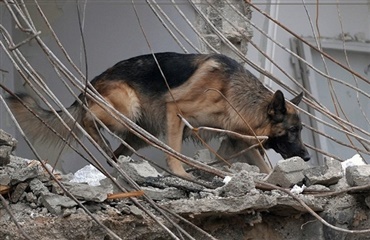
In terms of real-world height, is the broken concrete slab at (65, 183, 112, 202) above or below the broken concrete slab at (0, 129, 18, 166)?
below

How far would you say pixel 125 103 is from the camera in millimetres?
8594

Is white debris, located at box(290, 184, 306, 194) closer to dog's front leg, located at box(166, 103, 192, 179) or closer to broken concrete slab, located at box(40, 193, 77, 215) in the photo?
broken concrete slab, located at box(40, 193, 77, 215)

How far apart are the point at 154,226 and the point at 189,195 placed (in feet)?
1.17

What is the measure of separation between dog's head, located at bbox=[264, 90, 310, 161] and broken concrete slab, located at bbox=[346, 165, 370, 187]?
7.68 ft

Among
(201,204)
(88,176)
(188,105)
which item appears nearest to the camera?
(201,204)

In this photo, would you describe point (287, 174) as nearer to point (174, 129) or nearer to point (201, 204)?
point (201, 204)

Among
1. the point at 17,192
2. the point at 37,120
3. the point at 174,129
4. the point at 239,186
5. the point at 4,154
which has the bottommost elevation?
the point at 174,129

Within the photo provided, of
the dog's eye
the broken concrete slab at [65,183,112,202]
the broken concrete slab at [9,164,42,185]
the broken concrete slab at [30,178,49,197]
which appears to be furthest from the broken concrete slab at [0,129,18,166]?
the dog's eye

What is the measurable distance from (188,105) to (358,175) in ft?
9.02

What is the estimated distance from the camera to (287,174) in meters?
6.20

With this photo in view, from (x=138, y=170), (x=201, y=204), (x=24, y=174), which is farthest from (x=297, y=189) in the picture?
(x=24, y=174)

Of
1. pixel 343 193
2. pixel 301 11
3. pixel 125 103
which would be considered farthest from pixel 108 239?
pixel 301 11

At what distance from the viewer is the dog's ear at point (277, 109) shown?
8344 mm

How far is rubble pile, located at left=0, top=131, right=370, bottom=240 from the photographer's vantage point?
5633mm
